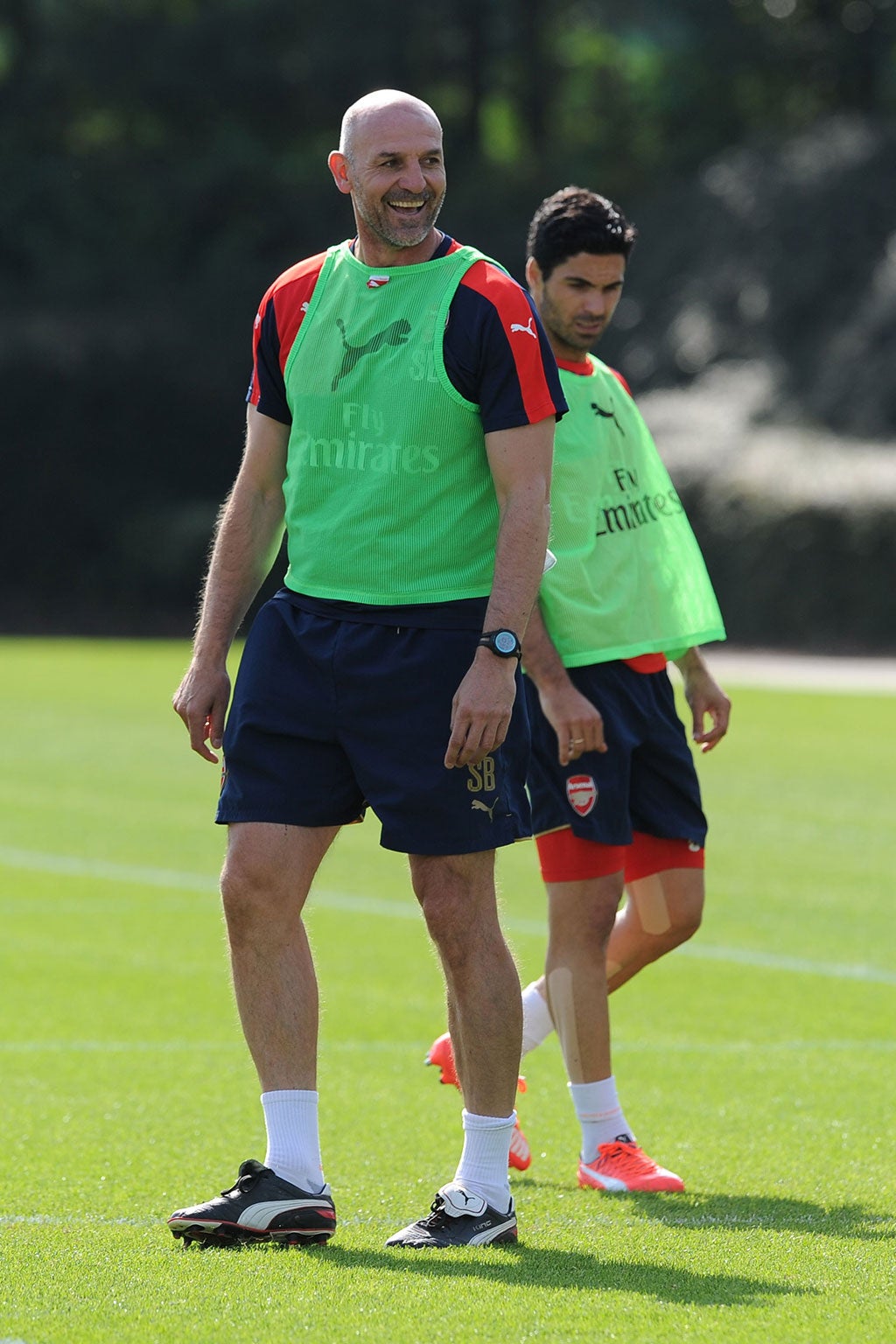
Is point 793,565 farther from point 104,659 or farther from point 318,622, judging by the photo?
point 318,622

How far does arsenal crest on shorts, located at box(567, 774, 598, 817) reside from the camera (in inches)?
215

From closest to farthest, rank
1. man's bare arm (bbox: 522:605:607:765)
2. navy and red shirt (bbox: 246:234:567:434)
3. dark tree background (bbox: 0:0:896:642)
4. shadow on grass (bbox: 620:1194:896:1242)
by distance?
navy and red shirt (bbox: 246:234:567:434) → shadow on grass (bbox: 620:1194:896:1242) → man's bare arm (bbox: 522:605:607:765) → dark tree background (bbox: 0:0:896:642)

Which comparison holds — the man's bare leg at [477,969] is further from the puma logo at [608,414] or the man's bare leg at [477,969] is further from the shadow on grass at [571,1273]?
the puma logo at [608,414]

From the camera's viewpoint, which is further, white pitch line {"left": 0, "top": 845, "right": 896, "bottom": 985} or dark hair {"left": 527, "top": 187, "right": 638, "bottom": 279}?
white pitch line {"left": 0, "top": 845, "right": 896, "bottom": 985}

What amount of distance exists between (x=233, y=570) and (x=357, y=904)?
6.01m

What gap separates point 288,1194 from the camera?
4.32 m

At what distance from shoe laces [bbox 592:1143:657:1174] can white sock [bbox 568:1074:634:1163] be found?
3 centimetres

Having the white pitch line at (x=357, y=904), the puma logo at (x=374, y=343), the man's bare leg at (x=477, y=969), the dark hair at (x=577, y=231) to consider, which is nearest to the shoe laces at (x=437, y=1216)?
the man's bare leg at (x=477, y=969)

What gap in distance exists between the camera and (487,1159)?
14.7 feet

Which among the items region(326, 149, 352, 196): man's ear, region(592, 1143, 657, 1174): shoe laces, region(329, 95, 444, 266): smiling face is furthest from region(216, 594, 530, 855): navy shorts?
region(592, 1143, 657, 1174): shoe laces

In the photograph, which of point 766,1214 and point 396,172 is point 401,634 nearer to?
point 396,172

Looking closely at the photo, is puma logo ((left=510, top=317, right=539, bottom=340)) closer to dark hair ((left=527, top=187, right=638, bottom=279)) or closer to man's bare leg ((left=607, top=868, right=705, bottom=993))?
dark hair ((left=527, top=187, right=638, bottom=279))

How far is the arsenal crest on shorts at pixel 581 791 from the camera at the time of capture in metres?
5.46

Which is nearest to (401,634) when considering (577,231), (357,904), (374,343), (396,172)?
(374,343)
